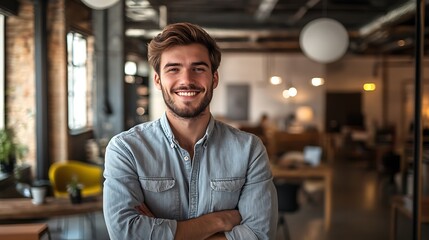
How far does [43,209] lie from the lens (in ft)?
12.6

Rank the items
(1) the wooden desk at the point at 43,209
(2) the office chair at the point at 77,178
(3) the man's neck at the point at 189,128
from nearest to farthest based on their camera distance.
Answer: (3) the man's neck at the point at 189,128, (1) the wooden desk at the point at 43,209, (2) the office chair at the point at 77,178

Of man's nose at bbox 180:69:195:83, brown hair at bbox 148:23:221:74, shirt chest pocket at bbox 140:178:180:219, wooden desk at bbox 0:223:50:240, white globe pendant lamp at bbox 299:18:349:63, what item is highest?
white globe pendant lamp at bbox 299:18:349:63

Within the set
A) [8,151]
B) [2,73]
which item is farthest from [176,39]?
[2,73]

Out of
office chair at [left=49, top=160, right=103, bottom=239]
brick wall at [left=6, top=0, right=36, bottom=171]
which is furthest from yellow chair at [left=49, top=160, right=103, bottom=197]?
brick wall at [left=6, top=0, right=36, bottom=171]

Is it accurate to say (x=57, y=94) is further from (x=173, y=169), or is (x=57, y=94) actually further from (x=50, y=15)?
(x=173, y=169)

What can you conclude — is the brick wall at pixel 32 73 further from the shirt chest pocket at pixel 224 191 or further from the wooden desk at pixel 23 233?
the shirt chest pocket at pixel 224 191

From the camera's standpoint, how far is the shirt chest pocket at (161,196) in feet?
5.56

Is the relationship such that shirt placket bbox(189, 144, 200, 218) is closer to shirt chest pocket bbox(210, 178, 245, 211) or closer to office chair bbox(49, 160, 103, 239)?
shirt chest pocket bbox(210, 178, 245, 211)

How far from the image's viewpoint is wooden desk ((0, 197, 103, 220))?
3.75m

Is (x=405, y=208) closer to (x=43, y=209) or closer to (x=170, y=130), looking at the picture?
(x=43, y=209)

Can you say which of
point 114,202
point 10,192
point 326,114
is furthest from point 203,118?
point 326,114

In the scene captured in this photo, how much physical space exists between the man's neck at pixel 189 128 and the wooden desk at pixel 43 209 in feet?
7.66

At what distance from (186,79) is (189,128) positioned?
7.8 inches

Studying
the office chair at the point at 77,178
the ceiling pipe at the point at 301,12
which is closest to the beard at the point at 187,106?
the office chair at the point at 77,178
